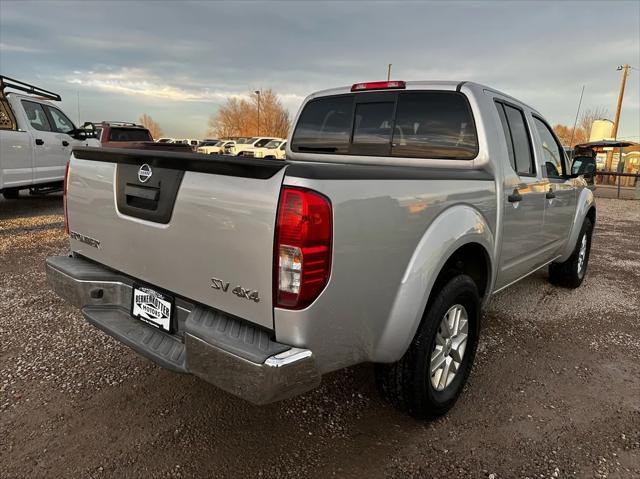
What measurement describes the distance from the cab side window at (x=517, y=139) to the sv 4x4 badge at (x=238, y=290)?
86.0 inches

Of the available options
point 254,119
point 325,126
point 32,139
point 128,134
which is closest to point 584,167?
point 325,126

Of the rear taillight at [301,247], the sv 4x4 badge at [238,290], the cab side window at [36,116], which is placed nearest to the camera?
the rear taillight at [301,247]

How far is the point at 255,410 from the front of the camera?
2611 millimetres

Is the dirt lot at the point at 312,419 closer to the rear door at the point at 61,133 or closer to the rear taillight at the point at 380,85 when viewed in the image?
the rear taillight at the point at 380,85

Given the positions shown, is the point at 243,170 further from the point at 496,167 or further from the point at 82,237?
the point at 496,167

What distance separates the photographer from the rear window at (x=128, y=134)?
12836 millimetres

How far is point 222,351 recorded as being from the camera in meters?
1.76

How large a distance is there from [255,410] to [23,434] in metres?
1.19

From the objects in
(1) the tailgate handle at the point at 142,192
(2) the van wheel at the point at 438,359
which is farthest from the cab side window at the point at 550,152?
(1) the tailgate handle at the point at 142,192

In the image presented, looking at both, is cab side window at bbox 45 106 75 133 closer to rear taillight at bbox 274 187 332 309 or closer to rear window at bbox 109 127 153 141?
rear window at bbox 109 127 153 141

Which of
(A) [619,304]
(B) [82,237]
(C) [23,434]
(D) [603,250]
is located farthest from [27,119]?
(D) [603,250]

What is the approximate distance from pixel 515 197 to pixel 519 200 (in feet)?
0.28

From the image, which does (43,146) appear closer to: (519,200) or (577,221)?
(519,200)

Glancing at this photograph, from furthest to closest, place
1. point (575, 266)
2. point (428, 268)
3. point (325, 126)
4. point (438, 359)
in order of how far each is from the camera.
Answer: point (575, 266)
point (325, 126)
point (438, 359)
point (428, 268)
